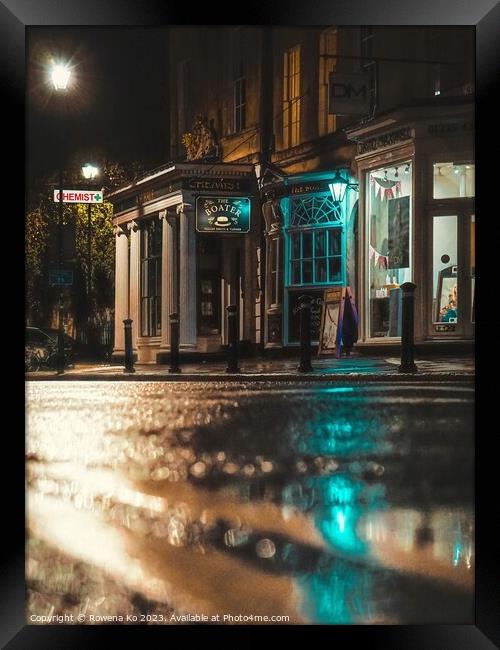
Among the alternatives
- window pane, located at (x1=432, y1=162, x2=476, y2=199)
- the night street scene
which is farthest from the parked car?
window pane, located at (x1=432, y1=162, x2=476, y2=199)

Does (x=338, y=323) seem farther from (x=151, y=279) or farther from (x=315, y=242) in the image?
(x=151, y=279)

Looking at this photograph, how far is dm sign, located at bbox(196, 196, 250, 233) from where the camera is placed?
3.37 metres

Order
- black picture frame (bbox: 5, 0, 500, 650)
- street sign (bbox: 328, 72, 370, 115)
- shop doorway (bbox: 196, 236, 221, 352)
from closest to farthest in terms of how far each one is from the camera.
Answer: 1. black picture frame (bbox: 5, 0, 500, 650)
2. street sign (bbox: 328, 72, 370, 115)
3. shop doorway (bbox: 196, 236, 221, 352)

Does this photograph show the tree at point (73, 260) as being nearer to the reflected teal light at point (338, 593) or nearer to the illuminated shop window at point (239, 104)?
the illuminated shop window at point (239, 104)

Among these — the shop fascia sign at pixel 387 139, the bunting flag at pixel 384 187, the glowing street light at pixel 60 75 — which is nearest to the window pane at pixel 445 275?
the bunting flag at pixel 384 187

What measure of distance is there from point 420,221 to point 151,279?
1.04 metres

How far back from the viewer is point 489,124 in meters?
3.24

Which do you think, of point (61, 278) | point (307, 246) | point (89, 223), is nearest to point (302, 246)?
point (307, 246)

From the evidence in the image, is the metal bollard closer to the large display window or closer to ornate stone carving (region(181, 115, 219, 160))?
ornate stone carving (region(181, 115, 219, 160))

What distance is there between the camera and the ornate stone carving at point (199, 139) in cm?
333
